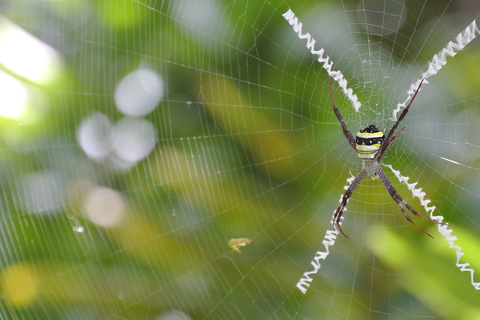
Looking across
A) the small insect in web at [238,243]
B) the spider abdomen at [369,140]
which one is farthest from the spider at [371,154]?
the small insect in web at [238,243]

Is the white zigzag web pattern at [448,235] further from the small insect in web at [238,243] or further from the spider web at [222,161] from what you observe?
the small insect in web at [238,243]

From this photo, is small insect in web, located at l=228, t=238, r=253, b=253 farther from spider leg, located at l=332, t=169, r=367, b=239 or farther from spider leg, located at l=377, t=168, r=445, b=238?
spider leg, located at l=377, t=168, r=445, b=238

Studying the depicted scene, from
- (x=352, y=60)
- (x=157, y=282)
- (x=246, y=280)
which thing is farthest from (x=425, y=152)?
(x=157, y=282)

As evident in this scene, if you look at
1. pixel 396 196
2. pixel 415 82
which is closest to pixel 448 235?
pixel 396 196

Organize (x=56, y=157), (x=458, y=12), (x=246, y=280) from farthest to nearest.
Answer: (x=246, y=280) → (x=56, y=157) → (x=458, y=12)

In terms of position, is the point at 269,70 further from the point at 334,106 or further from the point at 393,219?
the point at 393,219

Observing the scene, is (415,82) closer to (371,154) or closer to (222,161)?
(371,154)

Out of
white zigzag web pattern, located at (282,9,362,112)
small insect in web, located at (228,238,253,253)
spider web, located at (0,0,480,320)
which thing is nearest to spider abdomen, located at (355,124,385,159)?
spider web, located at (0,0,480,320)
